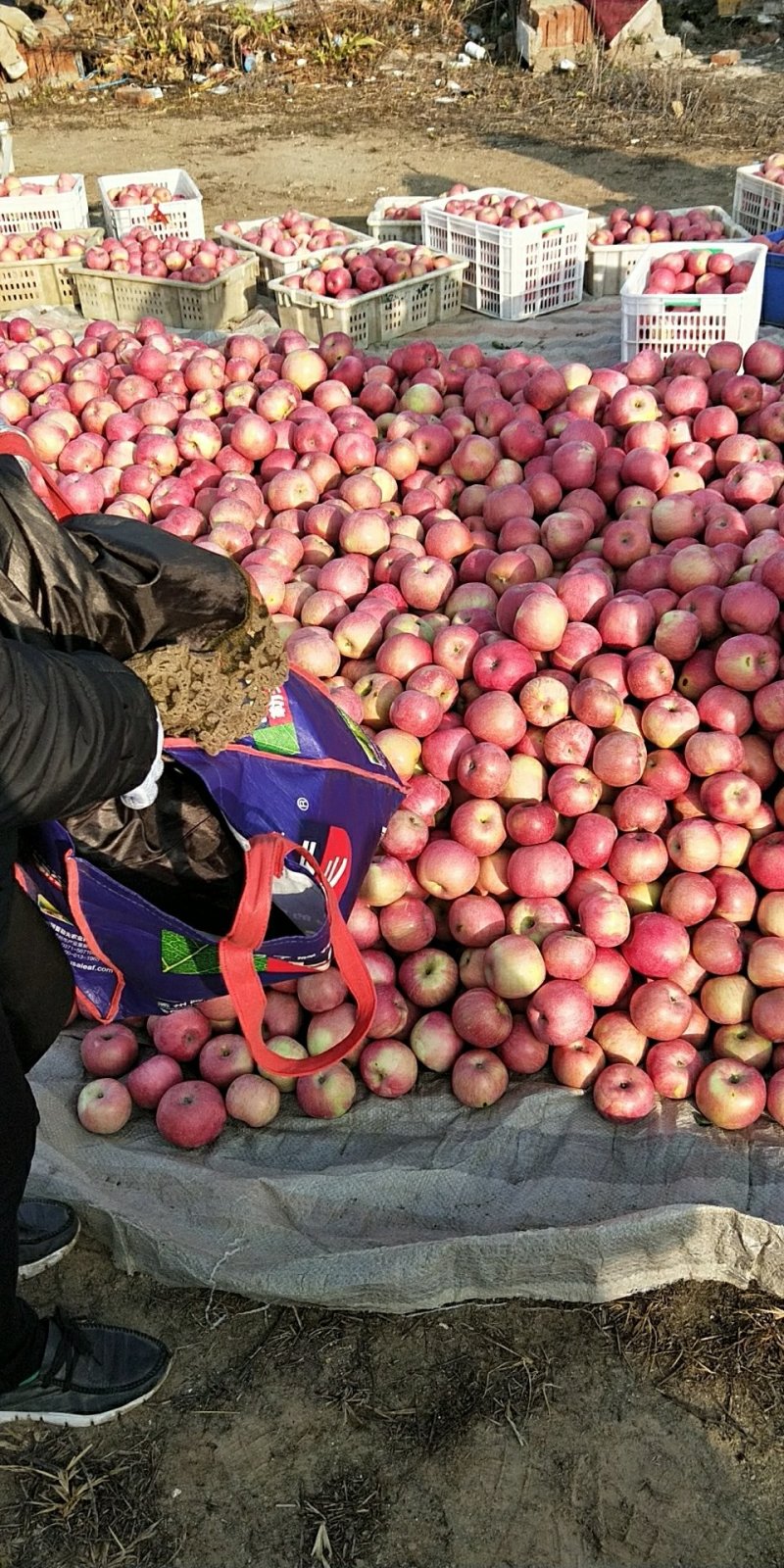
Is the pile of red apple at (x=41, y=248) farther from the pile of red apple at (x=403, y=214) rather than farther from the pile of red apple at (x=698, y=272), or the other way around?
the pile of red apple at (x=698, y=272)

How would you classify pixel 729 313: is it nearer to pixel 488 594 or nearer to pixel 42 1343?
pixel 488 594

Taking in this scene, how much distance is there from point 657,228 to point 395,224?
6.22 feet

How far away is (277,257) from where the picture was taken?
7211 mm

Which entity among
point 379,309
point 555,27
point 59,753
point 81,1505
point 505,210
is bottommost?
point 81,1505

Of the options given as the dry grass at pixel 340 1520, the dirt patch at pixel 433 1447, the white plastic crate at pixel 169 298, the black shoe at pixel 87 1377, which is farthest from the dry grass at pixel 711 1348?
the white plastic crate at pixel 169 298

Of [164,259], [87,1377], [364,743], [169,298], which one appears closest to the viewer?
[87,1377]

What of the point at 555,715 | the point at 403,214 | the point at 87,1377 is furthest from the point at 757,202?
the point at 87,1377

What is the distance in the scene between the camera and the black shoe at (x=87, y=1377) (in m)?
2.30

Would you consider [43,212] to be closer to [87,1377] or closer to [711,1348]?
[87,1377]

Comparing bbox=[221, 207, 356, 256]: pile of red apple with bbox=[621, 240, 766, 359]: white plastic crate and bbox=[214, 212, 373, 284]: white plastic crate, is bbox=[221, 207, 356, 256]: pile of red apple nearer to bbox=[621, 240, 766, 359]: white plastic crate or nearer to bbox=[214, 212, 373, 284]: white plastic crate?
bbox=[214, 212, 373, 284]: white plastic crate

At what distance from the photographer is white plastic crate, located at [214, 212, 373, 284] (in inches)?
280

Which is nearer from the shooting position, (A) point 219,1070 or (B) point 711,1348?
(B) point 711,1348

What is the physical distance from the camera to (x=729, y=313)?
5.23m

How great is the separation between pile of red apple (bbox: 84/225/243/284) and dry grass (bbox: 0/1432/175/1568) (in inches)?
258
